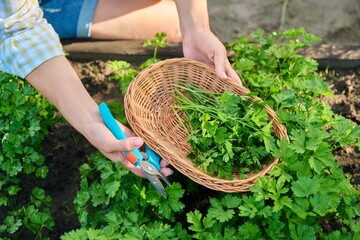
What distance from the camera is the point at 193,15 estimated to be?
7.43 ft

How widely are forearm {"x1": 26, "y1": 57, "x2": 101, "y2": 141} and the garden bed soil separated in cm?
59

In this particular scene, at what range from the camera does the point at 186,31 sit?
7.52 ft

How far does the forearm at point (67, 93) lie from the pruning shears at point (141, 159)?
1.8 inches

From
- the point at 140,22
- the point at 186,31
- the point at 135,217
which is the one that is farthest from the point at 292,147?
the point at 140,22

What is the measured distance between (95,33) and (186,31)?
77 cm

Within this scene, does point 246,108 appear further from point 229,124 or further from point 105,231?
point 105,231

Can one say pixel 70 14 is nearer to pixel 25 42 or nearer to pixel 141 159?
pixel 25 42

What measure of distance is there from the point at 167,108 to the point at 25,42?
24.6 inches

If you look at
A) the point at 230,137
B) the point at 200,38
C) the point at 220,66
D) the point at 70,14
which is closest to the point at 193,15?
the point at 200,38

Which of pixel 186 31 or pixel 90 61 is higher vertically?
pixel 186 31

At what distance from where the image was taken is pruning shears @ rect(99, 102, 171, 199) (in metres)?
1.83

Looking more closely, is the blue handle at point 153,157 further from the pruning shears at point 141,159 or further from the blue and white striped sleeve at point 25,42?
the blue and white striped sleeve at point 25,42

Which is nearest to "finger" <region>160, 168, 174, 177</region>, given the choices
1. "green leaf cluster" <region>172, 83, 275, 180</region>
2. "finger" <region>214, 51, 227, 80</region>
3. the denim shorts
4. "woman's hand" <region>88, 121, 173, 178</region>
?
"woman's hand" <region>88, 121, 173, 178</region>

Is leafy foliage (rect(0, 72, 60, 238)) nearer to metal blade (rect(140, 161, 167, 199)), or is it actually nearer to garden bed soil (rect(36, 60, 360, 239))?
garden bed soil (rect(36, 60, 360, 239))
